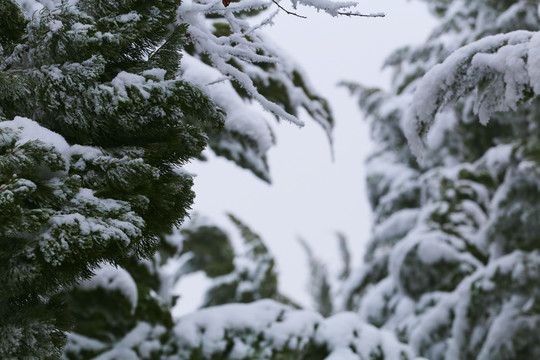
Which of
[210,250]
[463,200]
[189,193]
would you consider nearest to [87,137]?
[189,193]

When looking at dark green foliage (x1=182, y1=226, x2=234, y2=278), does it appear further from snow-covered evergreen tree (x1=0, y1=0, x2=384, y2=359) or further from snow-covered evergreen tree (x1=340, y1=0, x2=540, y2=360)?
snow-covered evergreen tree (x1=0, y1=0, x2=384, y2=359)

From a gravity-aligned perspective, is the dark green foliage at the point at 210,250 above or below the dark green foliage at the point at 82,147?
above

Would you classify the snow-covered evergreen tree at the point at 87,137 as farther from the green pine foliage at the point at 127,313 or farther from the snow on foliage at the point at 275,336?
the snow on foliage at the point at 275,336

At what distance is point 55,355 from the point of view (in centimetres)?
135

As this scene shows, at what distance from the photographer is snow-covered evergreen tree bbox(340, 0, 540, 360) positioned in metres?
2.29

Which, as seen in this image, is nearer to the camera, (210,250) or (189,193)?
(189,193)

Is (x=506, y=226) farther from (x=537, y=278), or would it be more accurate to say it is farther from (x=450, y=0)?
(x=450, y=0)

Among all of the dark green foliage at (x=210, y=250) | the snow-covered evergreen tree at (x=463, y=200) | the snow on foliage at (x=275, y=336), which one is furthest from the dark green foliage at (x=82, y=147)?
the dark green foliage at (x=210, y=250)

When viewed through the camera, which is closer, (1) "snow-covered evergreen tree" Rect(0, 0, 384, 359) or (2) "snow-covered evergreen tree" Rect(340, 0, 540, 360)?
(1) "snow-covered evergreen tree" Rect(0, 0, 384, 359)

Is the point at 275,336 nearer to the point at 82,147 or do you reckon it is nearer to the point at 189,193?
the point at 189,193

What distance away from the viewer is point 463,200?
6.89m

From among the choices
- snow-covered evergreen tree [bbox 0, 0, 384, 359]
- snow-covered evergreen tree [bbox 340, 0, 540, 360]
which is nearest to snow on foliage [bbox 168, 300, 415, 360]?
snow-covered evergreen tree [bbox 340, 0, 540, 360]

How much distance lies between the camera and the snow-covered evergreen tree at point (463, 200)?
229 centimetres

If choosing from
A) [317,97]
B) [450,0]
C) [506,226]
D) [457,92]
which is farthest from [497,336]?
[450,0]
